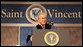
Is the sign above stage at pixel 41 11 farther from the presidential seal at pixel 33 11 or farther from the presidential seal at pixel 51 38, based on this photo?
the presidential seal at pixel 51 38

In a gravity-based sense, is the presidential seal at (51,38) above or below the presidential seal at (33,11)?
above

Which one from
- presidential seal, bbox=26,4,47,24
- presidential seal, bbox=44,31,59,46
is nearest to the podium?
presidential seal, bbox=44,31,59,46

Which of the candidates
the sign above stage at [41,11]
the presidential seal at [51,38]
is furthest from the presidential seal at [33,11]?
the presidential seal at [51,38]

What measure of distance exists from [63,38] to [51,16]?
2081mm

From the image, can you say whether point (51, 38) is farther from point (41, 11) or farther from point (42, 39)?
point (41, 11)

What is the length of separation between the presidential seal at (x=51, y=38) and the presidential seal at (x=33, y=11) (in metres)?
2.00

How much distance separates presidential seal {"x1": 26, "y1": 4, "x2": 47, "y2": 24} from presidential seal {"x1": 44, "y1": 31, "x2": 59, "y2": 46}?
→ 1997 millimetres

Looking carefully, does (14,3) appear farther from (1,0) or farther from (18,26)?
(18,26)

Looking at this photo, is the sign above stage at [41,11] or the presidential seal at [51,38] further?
the sign above stage at [41,11]

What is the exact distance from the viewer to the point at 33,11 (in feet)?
9.86

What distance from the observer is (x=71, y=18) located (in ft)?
10.0

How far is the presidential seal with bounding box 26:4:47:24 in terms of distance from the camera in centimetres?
297

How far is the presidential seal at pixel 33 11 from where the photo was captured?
2.97 m

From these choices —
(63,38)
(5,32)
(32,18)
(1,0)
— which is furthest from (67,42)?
(1,0)
